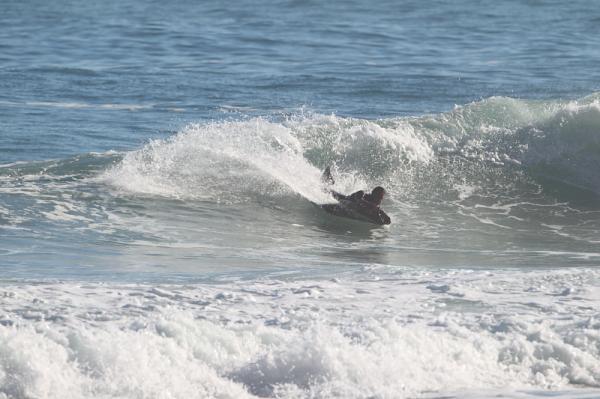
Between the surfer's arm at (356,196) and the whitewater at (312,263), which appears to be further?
the surfer's arm at (356,196)

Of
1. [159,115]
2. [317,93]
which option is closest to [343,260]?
[159,115]

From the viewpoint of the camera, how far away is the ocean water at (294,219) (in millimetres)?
8289

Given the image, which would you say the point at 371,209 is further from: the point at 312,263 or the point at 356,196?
the point at 312,263

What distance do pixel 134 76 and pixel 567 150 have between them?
1122cm

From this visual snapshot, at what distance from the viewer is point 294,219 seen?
14789 mm

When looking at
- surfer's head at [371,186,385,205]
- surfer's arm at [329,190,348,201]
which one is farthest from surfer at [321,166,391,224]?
surfer's arm at [329,190,348,201]

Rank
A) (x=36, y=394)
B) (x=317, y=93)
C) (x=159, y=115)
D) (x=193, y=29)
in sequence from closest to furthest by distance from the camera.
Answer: (x=36, y=394) < (x=159, y=115) < (x=317, y=93) < (x=193, y=29)

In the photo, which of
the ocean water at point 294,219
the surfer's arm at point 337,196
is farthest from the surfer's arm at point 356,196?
the ocean water at point 294,219

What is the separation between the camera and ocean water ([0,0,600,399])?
829 centimetres

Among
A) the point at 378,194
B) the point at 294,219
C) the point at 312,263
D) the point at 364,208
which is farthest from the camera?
the point at 294,219

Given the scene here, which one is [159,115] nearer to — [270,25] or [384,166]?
[384,166]

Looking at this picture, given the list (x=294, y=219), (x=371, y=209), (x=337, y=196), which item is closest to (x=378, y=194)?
(x=371, y=209)

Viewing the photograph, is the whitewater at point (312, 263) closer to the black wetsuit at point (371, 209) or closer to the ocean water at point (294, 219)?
the ocean water at point (294, 219)

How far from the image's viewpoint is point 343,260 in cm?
1224
